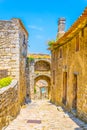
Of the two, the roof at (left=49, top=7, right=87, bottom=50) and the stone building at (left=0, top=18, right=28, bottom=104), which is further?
the stone building at (left=0, top=18, right=28, bottom=104)

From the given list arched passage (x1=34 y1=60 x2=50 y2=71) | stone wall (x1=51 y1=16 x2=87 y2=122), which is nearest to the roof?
stone wall (x1=51 y1=16 x2=87 y2=122)

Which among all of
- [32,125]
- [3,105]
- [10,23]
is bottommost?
[32,125]

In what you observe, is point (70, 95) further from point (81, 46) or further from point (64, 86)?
point (81, 46)

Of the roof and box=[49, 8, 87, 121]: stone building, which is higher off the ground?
the roof

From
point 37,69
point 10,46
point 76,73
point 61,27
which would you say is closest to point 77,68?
point 76,73

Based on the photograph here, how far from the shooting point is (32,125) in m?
8.16

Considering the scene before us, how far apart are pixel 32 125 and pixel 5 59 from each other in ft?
17.1

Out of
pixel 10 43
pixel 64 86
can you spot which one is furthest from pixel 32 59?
pixel 10 43

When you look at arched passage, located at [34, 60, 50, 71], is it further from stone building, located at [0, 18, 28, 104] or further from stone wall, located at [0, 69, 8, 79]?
stone wall, located at [0, 69, 8, 79]

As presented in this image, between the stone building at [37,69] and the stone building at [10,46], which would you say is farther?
the stone building at [37,69]

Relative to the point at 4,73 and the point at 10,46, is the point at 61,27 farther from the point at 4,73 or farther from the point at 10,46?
the point at 4,73

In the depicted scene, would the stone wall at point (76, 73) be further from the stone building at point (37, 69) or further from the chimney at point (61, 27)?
the stone building at point (37, 69)

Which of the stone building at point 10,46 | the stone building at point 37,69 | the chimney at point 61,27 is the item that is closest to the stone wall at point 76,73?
the stone building at point 10,46

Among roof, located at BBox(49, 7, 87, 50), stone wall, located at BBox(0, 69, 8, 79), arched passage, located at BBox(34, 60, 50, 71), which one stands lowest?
stone wall, located at BBox(0, 69, 8, 79)
